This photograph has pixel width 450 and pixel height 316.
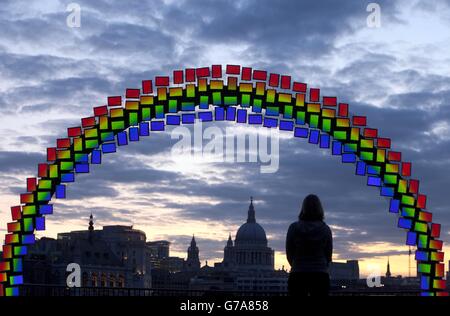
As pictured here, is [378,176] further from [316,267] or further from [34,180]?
[316,267]

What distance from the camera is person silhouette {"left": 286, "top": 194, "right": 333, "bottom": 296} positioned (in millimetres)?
16719

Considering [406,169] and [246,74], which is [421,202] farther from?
[246,74]

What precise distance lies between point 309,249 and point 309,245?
6cm

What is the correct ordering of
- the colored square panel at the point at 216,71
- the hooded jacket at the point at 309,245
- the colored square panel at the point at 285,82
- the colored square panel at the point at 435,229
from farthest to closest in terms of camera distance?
the colored square panel at the point at 285,82 < the colored square panel at the point at 216,71 < the colored square panel at the point at 435,229 < the hooded jacket at the point at 309,245

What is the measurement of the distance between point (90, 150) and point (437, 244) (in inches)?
446

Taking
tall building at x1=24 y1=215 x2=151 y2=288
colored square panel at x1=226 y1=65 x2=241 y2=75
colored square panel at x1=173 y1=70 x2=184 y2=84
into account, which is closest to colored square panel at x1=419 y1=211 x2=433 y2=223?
colored square panel at x1=226 y1=65 x2=241 y2=75

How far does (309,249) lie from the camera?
1684cm

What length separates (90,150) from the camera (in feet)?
110

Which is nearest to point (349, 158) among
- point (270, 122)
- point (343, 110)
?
point (343, 110)

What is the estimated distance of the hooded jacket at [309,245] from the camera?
55.3ft

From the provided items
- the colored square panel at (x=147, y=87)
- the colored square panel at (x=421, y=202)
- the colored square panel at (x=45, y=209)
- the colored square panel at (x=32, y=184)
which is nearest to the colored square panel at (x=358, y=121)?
the colored square panel at (x=421, y=202)

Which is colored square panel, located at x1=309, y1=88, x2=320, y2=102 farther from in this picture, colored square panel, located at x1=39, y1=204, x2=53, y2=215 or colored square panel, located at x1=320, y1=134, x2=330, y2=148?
colored square panel, located at x1=39, y1=204, x2=53, y2=215

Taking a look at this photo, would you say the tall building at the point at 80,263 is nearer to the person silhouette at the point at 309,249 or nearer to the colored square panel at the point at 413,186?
the colored square panel at the point at 413,186
